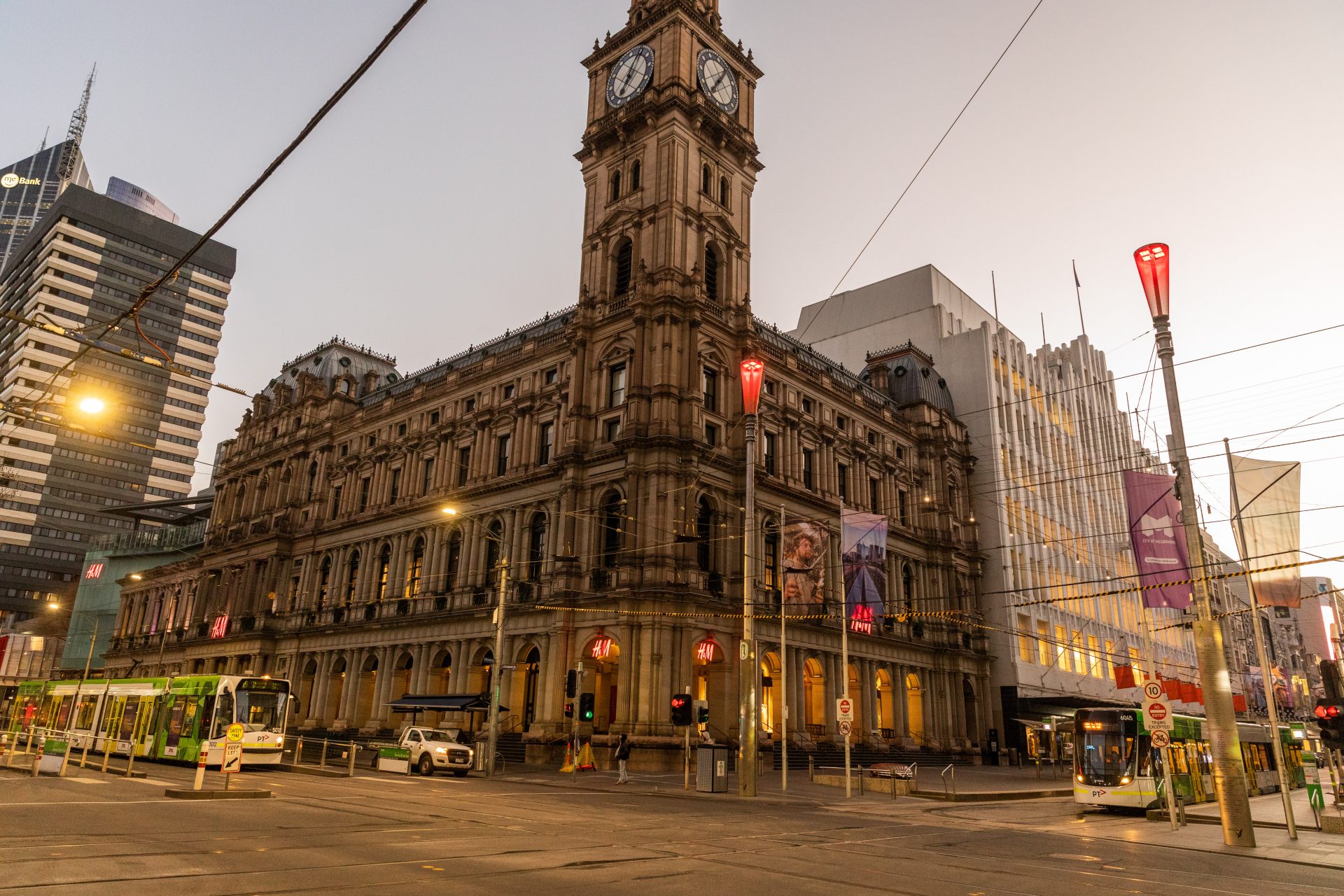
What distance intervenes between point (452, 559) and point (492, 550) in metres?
3.76

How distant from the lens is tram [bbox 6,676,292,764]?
3142 centimetres

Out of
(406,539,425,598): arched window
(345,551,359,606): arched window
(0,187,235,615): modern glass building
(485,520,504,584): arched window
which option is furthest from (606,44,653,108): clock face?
(0,187,235,615): modern glass building

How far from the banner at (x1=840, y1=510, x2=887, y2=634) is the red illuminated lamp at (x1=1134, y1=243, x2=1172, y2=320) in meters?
17.4

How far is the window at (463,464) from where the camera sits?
53719 millimetres

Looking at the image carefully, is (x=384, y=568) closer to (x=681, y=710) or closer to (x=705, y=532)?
(x=705, y=532)

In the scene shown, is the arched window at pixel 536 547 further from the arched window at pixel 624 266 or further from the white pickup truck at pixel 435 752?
the arched window at pixel 624 266

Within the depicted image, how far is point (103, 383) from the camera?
125188 mm

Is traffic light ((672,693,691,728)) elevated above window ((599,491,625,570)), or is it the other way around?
window ((599,491,625,570))

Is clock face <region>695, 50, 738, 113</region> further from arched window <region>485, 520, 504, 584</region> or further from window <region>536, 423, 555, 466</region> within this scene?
arched window <region>485, 520, 504, 584</region>

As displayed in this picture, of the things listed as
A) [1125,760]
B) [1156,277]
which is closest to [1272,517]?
[1156,277]

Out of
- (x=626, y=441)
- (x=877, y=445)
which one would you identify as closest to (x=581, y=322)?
(x=626, y=441)

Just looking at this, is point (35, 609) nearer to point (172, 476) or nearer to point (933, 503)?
point (172, 476)

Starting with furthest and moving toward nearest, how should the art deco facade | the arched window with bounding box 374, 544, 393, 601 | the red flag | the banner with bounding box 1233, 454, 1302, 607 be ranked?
the arched window with bounding box 374, 544, 393, 601, the red flag, the art deco facade, the banner with bounding box 1233, 454, 1302, 607

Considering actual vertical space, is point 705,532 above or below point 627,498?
below
